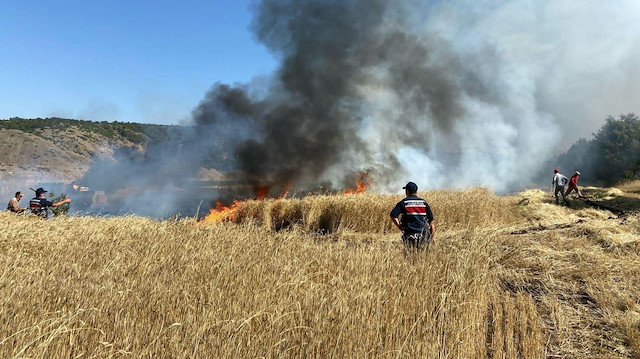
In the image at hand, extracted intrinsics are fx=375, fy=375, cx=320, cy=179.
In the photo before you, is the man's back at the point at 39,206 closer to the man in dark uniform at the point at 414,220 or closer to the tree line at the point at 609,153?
the man in dark uniform at the point at 414,220

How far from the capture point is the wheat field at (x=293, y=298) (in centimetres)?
277

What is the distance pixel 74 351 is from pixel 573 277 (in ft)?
21.9

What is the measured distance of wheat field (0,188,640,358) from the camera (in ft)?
9.09

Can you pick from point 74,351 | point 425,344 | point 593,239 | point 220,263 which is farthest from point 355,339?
point 593,239

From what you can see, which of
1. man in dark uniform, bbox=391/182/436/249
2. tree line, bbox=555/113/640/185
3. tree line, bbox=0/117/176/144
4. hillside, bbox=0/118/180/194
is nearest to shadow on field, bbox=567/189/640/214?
man in dark uniform, bbox=391/182/436/249

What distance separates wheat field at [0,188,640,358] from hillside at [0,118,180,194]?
5051 cm

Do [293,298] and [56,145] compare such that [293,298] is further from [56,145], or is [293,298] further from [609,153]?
[56,145]

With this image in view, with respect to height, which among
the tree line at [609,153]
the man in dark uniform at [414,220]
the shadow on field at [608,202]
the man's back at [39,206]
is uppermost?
the tree line at [609,153]

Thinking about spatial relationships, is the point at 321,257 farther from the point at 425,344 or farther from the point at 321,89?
the point at 321,89

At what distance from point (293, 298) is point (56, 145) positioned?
75080mm

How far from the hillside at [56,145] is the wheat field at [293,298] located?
50.5 metres

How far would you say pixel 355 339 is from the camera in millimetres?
2963

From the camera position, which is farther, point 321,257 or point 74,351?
point 321,257

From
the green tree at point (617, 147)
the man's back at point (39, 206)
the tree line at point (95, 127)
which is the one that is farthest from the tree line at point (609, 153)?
the tree line at point (95, 127)
